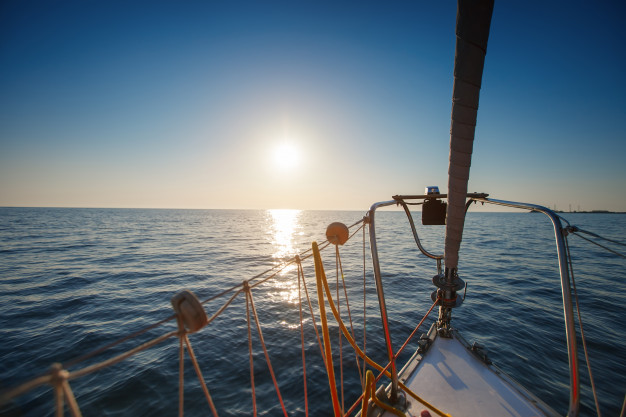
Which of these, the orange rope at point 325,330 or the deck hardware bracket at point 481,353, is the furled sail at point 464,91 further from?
the deck hardware bracket at point 481,353

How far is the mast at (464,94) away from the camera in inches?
93.7

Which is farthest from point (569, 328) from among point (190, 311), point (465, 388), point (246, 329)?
point (246, 329)

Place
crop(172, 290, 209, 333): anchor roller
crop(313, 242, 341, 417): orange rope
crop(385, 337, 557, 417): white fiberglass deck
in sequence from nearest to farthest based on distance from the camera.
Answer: crop(172, 290, 209, 333): anchor roller
crop(313, 242, 341, 417): orange rope
crop(385, 337, 557, 417): white fiberglass deck

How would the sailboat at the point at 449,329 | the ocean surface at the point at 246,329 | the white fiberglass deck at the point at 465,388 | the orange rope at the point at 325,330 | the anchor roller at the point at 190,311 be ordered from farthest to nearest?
the ocean surface at the point at 246,329
the white fiberglass deck at the point at 465,388
the orange rope at the point at 325,330
the sailboat at the point at 449,329
the anchor roller at the point at 190,311

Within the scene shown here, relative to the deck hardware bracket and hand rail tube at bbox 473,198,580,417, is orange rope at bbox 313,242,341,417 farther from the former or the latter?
the deck hardware bracket

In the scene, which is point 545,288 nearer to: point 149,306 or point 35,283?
point 149,306

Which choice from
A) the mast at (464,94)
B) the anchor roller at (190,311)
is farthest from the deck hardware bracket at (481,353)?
the anchor roller at (190,311)

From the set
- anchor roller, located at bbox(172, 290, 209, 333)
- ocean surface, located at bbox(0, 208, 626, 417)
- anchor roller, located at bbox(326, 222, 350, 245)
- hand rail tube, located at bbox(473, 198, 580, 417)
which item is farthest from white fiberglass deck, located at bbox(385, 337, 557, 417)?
anchor roller, located at bbox(172, 290, 209, 333)

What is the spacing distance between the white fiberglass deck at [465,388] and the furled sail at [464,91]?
2.20 m

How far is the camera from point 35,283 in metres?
12.4

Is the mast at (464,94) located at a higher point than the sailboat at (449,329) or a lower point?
higher

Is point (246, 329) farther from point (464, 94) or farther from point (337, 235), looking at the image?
point (464, 94)

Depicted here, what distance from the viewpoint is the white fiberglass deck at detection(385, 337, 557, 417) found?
3.20 m

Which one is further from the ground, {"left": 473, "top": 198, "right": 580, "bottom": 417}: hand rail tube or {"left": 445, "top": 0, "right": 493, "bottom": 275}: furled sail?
{"left": 445, "top": 0, "right": 493, "bottom": 275}: furled sail
